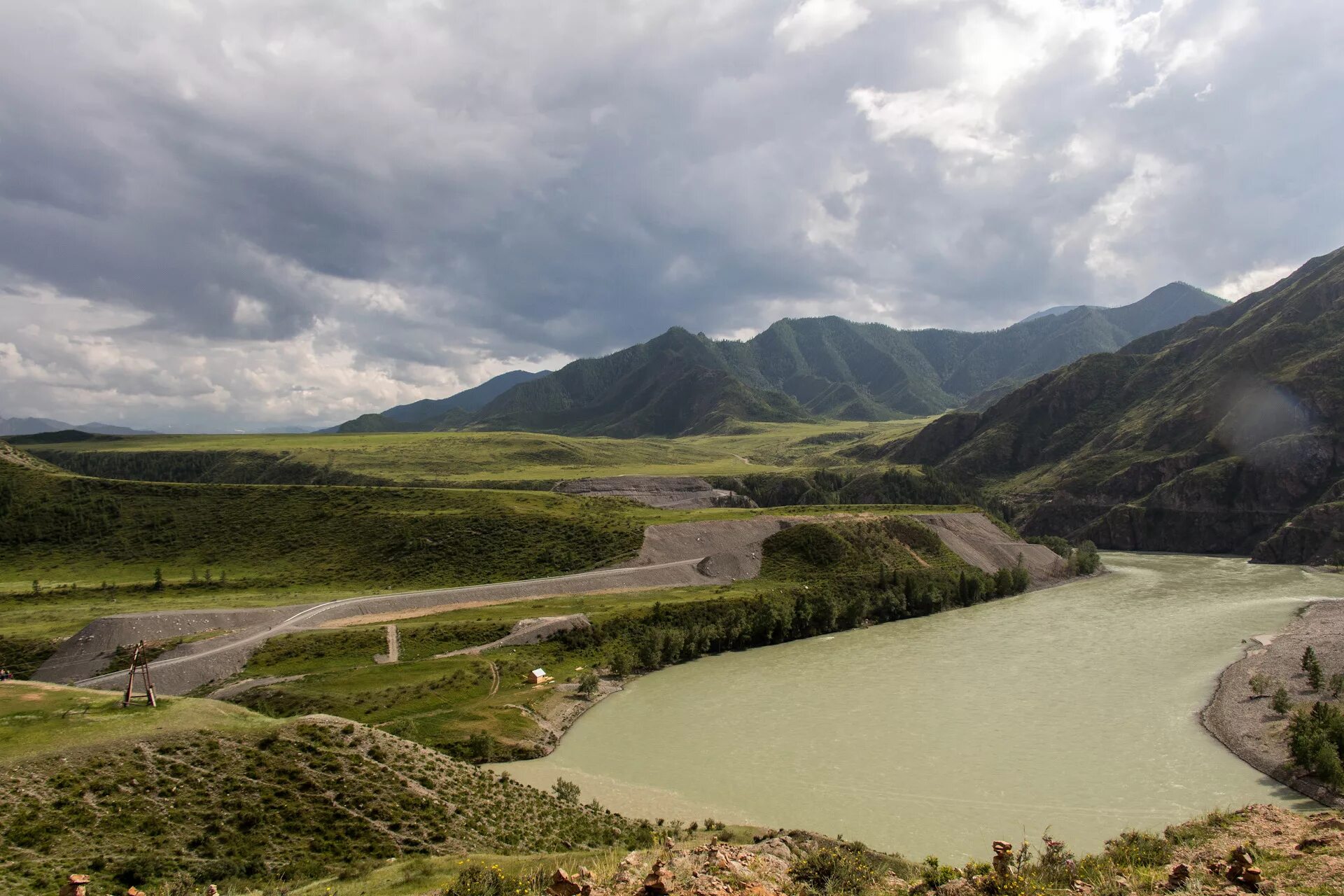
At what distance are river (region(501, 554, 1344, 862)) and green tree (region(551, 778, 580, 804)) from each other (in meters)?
2.38

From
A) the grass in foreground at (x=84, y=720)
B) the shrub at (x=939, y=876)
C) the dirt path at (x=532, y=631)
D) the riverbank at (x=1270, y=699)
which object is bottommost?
the riverbank at (x=1270, y=699)

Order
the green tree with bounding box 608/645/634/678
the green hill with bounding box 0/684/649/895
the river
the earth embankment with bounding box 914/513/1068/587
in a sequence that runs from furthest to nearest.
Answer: the earth embankment with bounding box 914/513/1068/587, the green tree with bounding box 608/645/634/678, the river, the green hill with bounding box 0/684/649/895

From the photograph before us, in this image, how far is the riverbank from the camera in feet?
128

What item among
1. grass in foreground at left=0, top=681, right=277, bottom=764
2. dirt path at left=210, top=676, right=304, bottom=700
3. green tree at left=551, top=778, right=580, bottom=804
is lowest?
green tree at left=551, top=778, right=580, bottom=804

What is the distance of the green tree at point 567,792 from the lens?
3459 centimetres

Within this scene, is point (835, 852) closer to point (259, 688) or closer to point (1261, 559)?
point (259, 688)

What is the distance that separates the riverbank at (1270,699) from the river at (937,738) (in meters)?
1.14

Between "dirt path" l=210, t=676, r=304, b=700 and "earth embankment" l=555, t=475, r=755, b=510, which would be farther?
"earth embankment" l=555, t=475, r=755, b=510

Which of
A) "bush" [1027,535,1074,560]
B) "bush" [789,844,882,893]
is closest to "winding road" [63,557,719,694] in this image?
"bush" [789,844,882,893]

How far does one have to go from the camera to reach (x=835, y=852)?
21641mm

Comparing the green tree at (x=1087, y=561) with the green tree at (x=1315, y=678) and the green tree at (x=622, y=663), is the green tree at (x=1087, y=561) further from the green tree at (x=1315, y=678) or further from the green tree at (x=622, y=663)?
the green tree at (x=622, y=663)

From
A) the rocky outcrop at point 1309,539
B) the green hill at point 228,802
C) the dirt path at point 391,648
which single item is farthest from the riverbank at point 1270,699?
the rocky outcrop at point 1309,539

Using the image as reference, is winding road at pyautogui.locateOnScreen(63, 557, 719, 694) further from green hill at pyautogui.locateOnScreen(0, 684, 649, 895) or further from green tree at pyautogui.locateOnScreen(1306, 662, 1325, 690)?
green tree at pyautogui.locateOnScreen(1306, 662, 1325, 690)

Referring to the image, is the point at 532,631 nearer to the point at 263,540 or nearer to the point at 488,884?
the point at 488,884
